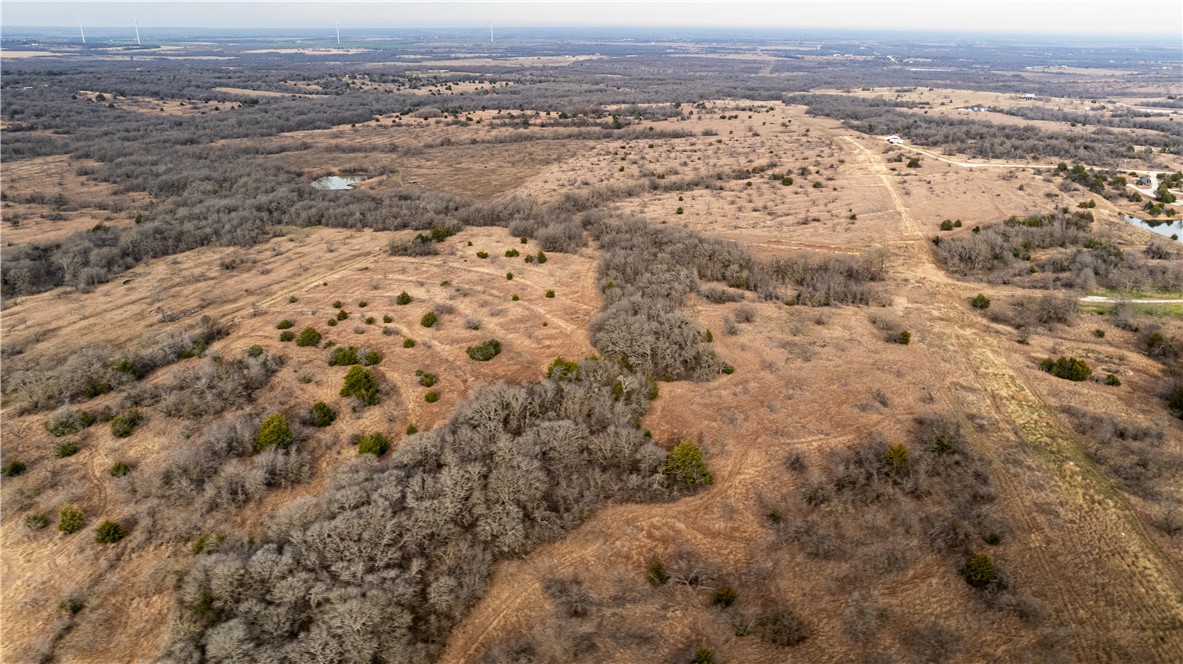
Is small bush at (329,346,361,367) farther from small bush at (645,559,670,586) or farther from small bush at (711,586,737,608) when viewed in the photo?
small bush at (711,586,737,608)

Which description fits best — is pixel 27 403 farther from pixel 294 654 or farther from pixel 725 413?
pixel 725 413

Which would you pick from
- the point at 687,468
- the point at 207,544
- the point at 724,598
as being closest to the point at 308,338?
the point at 207,544

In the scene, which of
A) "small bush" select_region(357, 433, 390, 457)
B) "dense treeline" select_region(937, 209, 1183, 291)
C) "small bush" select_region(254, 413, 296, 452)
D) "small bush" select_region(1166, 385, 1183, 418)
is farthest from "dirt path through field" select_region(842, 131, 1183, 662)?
"small bush" select_region(254, 413, 296, 452)

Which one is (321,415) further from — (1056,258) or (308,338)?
(1056,258)

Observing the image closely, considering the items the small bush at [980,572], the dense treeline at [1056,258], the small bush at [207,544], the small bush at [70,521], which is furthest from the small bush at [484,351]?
the dense treeline at [1056,258]

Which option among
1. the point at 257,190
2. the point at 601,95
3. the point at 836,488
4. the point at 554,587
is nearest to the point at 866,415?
Result: the point at 836,488
